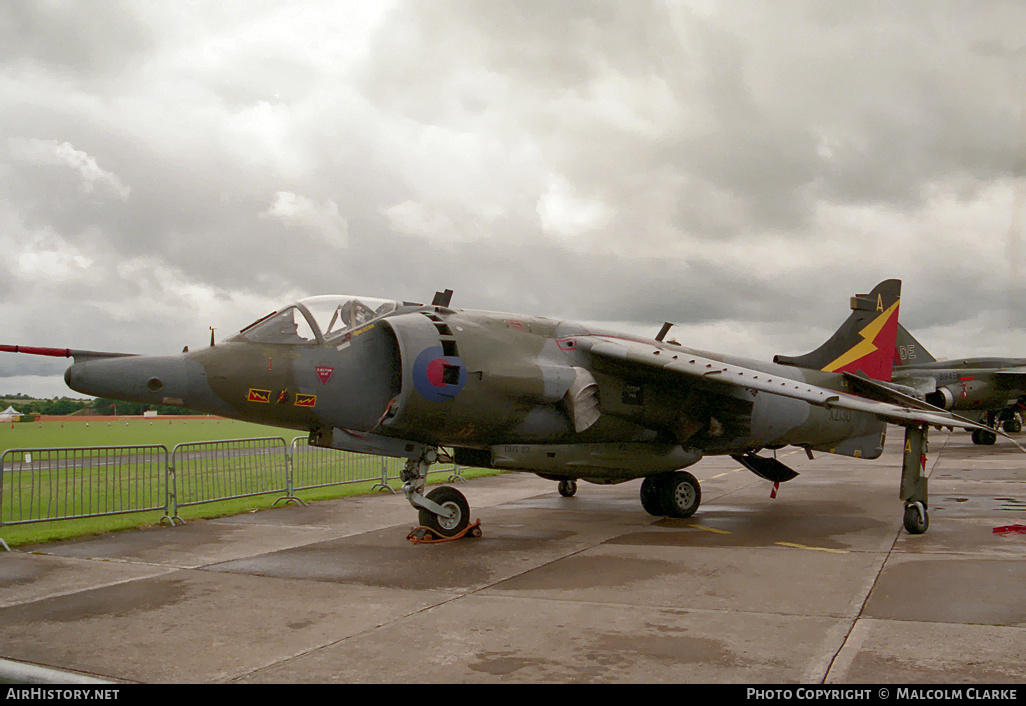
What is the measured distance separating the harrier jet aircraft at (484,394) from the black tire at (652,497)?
0.07 feet

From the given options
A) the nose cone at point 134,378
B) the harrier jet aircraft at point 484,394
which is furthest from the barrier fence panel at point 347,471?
the nose cone at point 134,378

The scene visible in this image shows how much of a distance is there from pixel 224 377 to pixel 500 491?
25.7 ft

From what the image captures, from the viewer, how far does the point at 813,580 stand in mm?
6508

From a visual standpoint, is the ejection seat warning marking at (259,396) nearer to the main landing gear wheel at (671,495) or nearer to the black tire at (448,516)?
the black tire at (448,516)

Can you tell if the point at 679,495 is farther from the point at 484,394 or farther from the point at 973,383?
the point at 973,383

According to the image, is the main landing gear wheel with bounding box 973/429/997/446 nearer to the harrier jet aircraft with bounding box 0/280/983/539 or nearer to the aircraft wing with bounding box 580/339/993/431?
the harrier jet aircraft with bounding box 0/280/983/539

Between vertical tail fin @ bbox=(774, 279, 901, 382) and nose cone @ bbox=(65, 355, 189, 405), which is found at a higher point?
vertical tail fin @ bbox=(774, 279, 901, 382)

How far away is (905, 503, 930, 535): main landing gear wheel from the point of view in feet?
28.8

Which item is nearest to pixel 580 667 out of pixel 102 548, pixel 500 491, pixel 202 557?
pixel 202 557

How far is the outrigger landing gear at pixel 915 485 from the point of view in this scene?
28.8ft

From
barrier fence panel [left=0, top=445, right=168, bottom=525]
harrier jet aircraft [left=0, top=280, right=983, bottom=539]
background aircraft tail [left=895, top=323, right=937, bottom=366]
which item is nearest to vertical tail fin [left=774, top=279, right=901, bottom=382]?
harrier jet aircraft [left=0, top=280, right=983, bottom=539]

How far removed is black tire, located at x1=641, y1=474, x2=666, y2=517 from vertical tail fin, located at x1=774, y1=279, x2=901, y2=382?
3.86 m

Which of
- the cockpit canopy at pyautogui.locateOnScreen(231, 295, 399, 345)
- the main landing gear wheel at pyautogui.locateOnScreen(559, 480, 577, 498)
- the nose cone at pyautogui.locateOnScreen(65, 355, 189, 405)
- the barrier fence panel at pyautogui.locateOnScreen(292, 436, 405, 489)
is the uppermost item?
the cockpit canopy at pyautogui.locateOnScreen(231, 295, 399, 345)

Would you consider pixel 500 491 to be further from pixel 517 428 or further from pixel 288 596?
pixel 288 596
